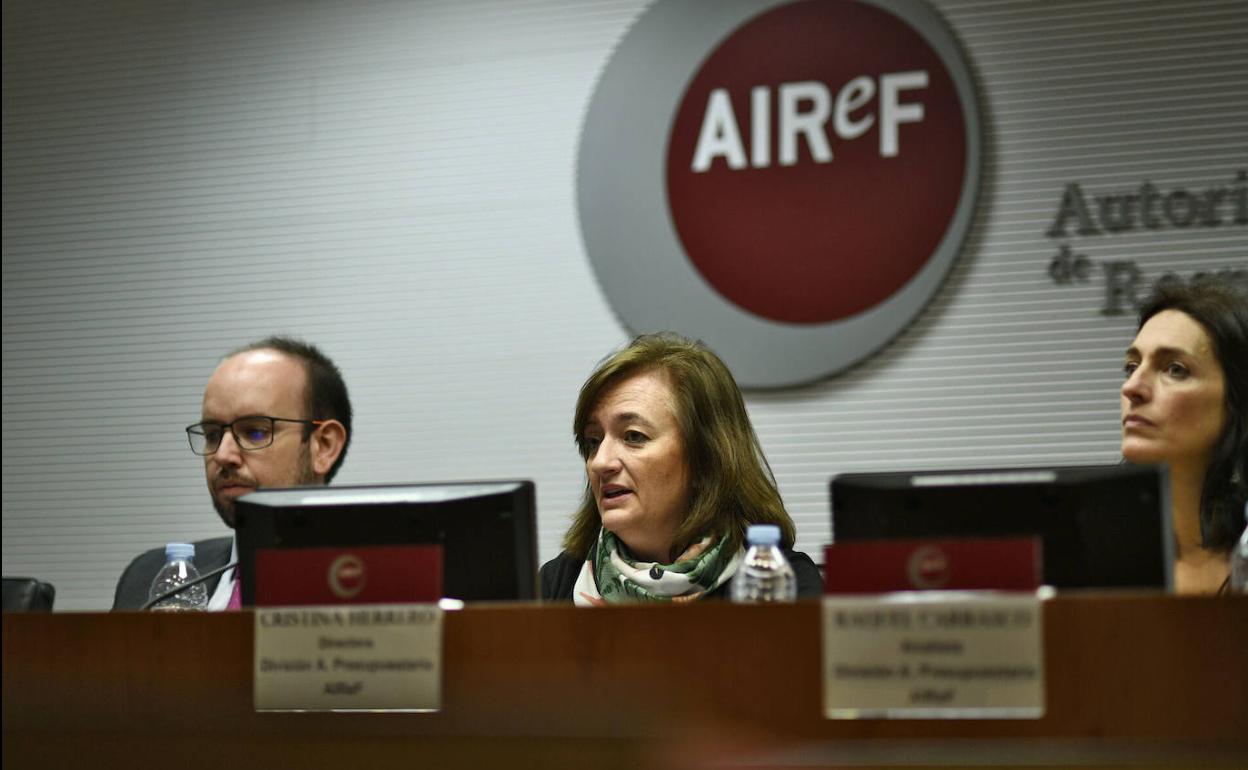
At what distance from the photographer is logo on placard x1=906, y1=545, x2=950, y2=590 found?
44.9 inches

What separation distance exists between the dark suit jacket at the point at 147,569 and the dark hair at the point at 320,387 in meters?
0.30

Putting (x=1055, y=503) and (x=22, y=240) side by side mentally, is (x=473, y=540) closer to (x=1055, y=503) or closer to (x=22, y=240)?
(x=1055, y=503)

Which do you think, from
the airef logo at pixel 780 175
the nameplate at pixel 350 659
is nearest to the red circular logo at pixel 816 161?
the airef logo at pixel 780 175

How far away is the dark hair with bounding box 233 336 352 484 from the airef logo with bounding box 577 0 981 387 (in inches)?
32.4

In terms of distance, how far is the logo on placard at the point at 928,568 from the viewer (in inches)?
44.9

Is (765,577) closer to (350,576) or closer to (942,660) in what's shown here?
(350,576)

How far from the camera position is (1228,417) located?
2385 millimetres

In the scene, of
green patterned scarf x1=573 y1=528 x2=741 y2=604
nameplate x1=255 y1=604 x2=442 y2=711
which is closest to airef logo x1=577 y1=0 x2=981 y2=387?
green patterned scarf x1=573 y1=528 x2=741 y2=604

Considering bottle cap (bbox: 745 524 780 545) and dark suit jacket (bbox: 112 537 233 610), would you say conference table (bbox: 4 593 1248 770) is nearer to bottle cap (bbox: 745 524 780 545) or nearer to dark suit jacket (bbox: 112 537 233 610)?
bottle cap (bbox: 745 524 780 545)

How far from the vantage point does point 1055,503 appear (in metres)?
1.48

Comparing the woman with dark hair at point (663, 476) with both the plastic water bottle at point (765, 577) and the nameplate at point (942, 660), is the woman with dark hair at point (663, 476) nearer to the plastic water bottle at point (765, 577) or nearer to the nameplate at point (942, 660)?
the plastic water bottle at point (765, 577)

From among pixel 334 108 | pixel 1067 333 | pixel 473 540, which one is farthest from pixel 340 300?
pixel 473 540

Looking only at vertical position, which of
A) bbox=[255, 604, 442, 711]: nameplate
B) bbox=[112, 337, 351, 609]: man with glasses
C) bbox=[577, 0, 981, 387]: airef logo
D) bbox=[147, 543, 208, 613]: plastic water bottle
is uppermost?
bbox=[577, 0, 981, 387]: airef logo

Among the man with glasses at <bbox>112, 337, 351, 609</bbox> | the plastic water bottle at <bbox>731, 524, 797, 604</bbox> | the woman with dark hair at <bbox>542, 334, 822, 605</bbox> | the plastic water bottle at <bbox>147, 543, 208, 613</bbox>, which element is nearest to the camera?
the plastic water bottle at <bbox>731, 524, 797, 604</bbox>
